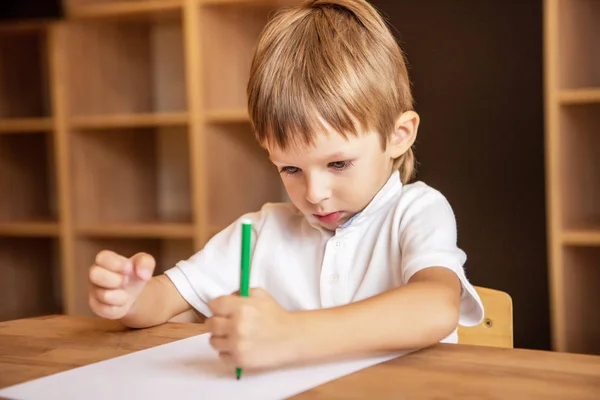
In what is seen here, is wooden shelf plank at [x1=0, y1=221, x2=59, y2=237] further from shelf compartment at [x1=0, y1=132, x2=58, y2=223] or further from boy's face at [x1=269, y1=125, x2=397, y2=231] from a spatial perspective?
boy's face at [x1=269, y1=125, x2=397, y2=231]

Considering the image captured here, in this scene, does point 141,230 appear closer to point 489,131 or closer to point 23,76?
point 23,76

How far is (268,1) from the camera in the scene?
89.0 inches

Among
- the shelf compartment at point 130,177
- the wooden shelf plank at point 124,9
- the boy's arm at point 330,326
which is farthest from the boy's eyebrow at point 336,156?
the shelf compartment at point 130,177

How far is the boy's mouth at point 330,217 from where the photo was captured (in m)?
1.14

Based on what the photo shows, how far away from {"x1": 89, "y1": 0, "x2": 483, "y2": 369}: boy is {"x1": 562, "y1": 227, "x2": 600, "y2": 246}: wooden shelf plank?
788mm

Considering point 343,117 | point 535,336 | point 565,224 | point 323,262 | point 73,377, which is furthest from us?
point 535,336

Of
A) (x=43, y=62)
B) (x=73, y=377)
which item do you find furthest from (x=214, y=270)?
(x=43, y=62)

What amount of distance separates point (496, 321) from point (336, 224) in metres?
0.30

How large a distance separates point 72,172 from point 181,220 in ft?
1.37

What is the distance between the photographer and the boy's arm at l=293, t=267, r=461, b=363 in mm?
743

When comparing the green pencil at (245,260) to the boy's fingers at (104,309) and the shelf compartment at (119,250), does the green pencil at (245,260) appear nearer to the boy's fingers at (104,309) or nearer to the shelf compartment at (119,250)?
the boy's fingers at (104,309)

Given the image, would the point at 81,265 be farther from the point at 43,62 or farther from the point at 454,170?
the point at 454,170

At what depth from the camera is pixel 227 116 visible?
89.8 inches

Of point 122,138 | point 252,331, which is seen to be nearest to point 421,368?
point 252,331
